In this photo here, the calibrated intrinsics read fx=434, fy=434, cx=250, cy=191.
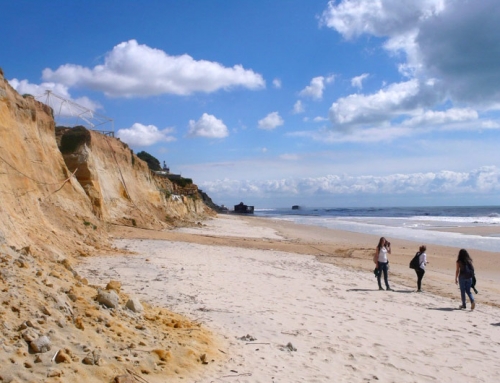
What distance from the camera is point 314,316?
7.77 m

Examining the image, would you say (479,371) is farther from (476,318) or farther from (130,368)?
(130,368)

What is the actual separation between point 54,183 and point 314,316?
1084 cm

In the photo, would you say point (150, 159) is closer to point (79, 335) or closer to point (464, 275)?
point (464, 275)

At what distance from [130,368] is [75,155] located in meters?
17.9

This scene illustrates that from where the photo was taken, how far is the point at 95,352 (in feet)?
14.6

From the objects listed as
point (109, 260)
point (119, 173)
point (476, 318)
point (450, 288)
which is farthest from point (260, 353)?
point (119, 173)

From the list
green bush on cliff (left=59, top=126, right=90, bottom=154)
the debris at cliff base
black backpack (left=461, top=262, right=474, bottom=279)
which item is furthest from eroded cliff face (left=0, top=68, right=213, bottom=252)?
black backpack (left=461, top=262, right=474, bottom=279)

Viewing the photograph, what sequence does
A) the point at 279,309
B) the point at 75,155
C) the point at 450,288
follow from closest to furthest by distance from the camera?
the point at 279,309
the point at 450,288
the point at 75,155

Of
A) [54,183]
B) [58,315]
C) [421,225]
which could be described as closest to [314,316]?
[58,315]

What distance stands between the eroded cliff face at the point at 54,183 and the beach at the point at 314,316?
1494mm

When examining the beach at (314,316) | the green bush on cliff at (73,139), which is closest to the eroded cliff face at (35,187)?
the beach at (314,316)

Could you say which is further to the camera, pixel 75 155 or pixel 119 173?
pixel 119 173

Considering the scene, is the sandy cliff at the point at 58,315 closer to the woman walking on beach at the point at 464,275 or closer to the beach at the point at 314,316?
the beach at the point at 314,316

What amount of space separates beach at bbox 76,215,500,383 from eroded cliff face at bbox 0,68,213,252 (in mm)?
1494
